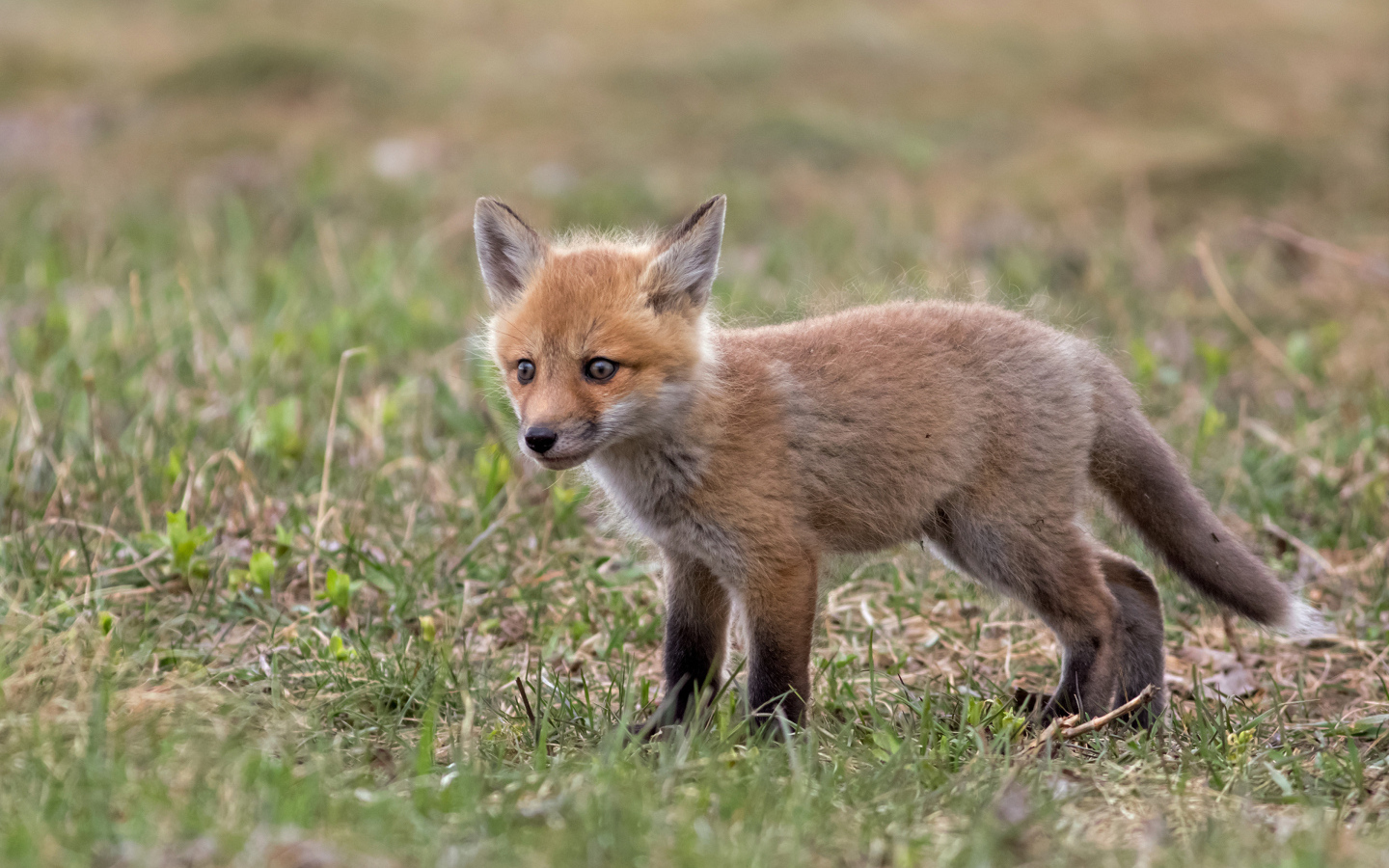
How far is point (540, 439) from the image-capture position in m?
3.40

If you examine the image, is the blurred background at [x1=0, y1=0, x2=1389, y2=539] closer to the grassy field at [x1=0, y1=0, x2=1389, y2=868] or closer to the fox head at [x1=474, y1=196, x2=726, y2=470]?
the grassy field at [x1=0, y1=0, x2=1389, y2=868]

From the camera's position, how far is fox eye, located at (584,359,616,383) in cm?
359

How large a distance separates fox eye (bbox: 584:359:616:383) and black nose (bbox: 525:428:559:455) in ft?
0.84

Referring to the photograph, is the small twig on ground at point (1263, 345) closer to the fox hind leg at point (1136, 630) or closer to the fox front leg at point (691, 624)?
the fox hind leg at point (1136, 630)

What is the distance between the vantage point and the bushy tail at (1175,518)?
402cm

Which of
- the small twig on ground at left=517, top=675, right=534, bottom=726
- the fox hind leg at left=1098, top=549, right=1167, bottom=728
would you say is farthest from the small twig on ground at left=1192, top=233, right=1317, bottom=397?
the small twig on ground at left=517, top=675, right=534, bottom=726

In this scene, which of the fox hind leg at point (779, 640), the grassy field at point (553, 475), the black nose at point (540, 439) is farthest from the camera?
the fox hind leg at point (779, 640)

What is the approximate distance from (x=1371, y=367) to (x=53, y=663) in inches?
230

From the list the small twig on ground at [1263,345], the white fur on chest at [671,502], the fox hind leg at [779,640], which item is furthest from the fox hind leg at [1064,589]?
the small twig on ground at [1263,345]

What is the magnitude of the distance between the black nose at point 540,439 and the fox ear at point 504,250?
68 centimetres

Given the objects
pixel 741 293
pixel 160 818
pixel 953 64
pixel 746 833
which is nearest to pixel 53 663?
pixel 160 818

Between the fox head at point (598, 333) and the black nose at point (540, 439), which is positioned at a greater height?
the fox head at point (598, 333)

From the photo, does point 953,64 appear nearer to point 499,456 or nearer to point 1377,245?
point 1377,245

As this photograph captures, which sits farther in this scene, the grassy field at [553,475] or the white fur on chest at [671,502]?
the white fur on chest at [671,502]
